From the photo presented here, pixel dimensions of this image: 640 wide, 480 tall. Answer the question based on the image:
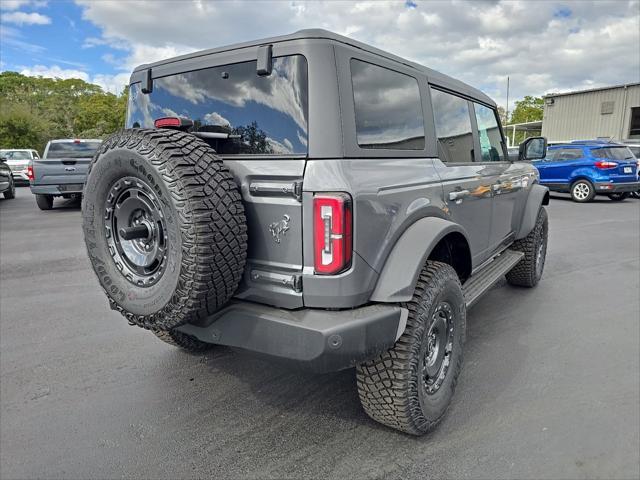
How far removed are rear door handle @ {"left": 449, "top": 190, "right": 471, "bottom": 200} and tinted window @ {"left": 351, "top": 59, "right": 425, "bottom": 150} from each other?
383 millimetres

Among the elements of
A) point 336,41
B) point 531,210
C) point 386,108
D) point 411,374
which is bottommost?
point 411,374

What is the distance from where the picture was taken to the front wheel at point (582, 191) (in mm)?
12610

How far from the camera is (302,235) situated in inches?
76.7

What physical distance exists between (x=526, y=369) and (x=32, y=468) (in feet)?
9.82

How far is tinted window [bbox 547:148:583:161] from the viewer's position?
13.0 m

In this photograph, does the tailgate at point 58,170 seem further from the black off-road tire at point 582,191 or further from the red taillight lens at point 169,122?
the black off-road tire at point 582,191

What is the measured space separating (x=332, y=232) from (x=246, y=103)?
87 centimetres

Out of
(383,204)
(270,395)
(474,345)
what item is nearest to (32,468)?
(270,395)

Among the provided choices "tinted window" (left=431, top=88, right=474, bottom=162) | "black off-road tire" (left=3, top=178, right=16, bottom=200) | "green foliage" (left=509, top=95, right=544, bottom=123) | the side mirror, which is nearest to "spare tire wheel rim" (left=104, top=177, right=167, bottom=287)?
"tinted window" (left=431, top=88, right=474, bottom=162)

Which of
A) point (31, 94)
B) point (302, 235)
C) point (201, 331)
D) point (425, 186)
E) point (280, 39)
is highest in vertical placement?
point (31, 94)

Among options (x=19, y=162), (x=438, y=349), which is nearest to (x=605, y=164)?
(x=438, y=349)

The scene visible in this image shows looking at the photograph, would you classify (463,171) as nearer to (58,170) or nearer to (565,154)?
(58,170)

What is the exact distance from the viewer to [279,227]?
2.00 meters

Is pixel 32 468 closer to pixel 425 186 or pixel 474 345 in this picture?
pixel 425 186
